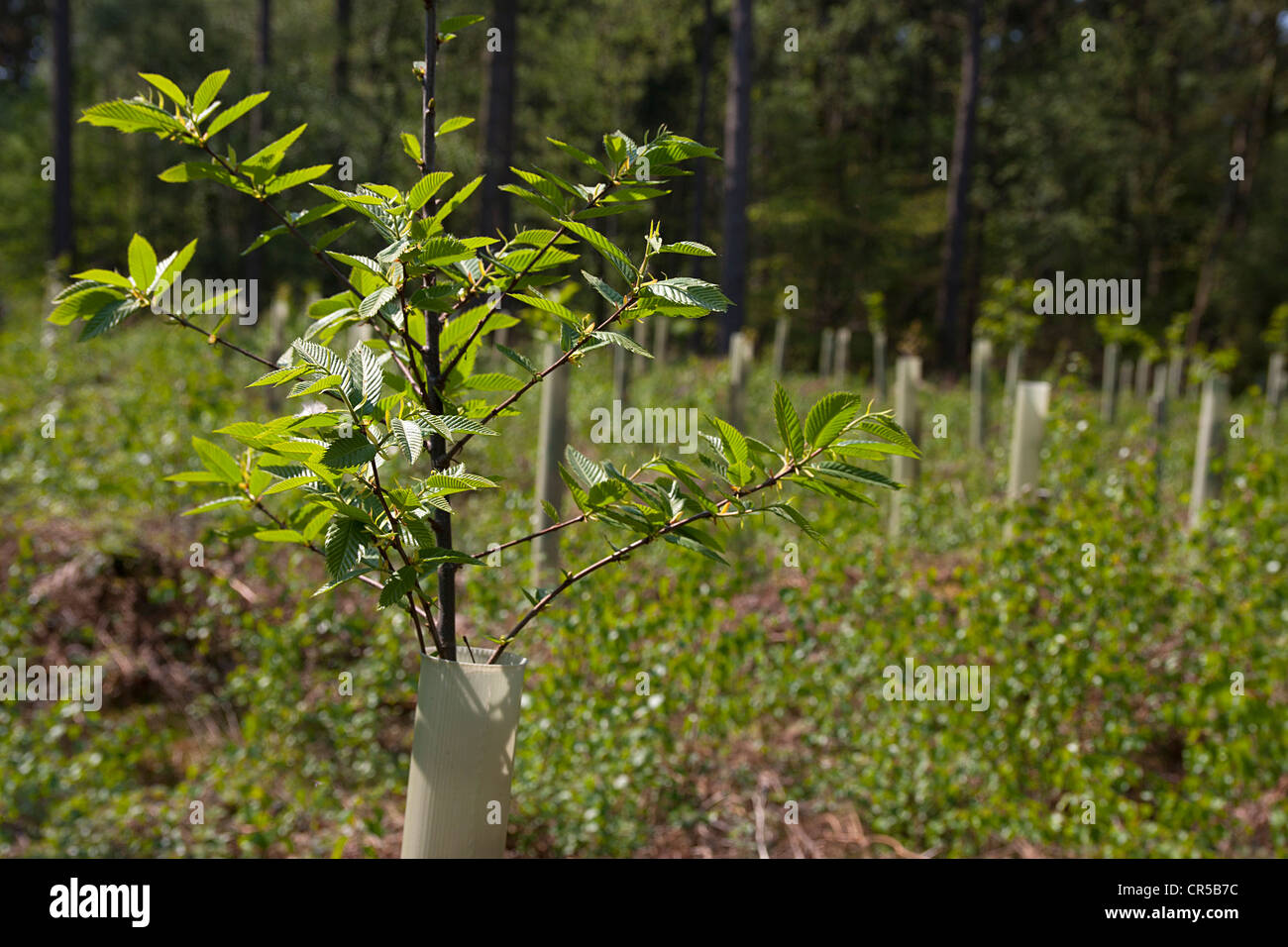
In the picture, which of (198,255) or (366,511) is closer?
(366,511)

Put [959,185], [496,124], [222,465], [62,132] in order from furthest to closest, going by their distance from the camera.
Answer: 1. [959,185]
2. [62,132]
3. [496,124]
4. [222,465]

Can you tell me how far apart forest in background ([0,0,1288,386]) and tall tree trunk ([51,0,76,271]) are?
5.46ft

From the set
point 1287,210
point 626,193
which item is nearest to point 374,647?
point 626,193

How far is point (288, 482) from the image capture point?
1.19 meters

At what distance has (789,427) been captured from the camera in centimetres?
121

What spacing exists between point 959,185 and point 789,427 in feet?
62.1

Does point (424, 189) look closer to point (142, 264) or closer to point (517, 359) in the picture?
point (517, 359)

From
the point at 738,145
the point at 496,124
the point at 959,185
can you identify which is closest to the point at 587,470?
the point at 496,124

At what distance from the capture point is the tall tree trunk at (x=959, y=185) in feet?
57.1

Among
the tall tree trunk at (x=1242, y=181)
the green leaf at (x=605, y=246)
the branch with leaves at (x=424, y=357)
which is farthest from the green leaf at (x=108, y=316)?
the tall tree trunk at (x=1242, y=181)

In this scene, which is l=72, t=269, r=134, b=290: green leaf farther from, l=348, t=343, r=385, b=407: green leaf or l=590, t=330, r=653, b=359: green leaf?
l=590, t=330, r=653, b=359: green leaf

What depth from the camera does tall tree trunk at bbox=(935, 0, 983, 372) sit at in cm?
1741
